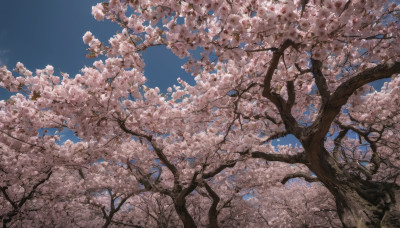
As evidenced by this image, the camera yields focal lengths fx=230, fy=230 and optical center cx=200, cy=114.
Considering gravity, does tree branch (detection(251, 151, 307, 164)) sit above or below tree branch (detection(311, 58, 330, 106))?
below

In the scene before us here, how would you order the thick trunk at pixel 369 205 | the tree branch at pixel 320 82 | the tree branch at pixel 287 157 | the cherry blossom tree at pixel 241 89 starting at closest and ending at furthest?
the cherry blossom tree at pixel 241 89, the thick trunk at pixel 369 205, the tree branch at pixel 320 82, the tree branch at pixel 287 157

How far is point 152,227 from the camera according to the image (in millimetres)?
11977

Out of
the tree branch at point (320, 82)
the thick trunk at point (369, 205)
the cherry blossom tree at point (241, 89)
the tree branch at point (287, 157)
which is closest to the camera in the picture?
the cherry blossom tree at point (241, 89)

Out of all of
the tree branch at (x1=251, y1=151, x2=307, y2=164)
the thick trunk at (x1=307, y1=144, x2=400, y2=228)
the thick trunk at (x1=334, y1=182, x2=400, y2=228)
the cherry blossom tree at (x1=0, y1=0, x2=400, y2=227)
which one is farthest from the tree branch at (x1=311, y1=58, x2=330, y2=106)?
the thick trunk at (x1=334, y1=182, x2=400, y2=228)

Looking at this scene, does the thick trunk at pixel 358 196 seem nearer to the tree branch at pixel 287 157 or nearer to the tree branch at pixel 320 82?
the tree branch at pixel 287 157

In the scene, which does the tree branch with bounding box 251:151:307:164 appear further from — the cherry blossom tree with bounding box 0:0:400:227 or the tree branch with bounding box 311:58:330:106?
the tree branch with bounding box 311:58:330:106

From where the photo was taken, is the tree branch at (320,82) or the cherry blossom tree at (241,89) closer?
the cherry blossom tree at (241,89)

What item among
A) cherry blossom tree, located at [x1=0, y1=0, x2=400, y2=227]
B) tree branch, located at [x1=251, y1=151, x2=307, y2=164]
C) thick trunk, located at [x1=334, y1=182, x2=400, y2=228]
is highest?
cherry blossom tree, located at [x1=0, y1=0, x2=400, y2=227]

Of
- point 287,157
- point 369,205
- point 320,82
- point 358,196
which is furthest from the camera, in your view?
point 287,157

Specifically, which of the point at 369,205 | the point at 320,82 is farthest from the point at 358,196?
the point at 320,82

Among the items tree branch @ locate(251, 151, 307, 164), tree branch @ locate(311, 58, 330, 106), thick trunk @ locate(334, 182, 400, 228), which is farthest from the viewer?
tree branch @ locate(251, 151, 307, 164)

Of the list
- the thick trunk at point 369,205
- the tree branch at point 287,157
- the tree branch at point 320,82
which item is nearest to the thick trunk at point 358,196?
the thick trunk at point 369,205

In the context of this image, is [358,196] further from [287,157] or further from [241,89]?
[241,89]

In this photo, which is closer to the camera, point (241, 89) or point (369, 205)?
point (369, 205)
